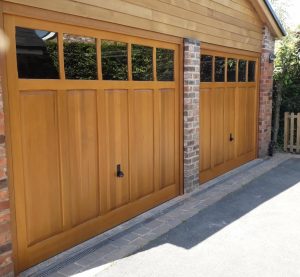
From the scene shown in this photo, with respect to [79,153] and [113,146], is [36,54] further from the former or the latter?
[113,146]

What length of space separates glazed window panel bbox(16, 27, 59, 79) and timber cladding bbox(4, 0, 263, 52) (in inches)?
8.7

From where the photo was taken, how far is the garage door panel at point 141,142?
186 inches

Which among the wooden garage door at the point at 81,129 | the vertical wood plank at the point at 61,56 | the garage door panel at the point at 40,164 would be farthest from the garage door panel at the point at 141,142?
the garage door panel at the point at 40,164

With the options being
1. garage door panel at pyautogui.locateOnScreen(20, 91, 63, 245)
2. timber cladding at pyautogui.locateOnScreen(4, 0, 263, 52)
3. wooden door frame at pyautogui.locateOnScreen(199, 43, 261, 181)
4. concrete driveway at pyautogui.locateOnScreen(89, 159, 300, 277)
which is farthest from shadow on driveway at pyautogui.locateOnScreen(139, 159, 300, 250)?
timber cladding at pyautogui.locateOnScreen(4, 0, 263, 52)

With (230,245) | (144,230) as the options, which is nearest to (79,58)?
(144,230)

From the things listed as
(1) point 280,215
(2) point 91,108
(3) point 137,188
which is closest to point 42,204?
(2) point 91,108

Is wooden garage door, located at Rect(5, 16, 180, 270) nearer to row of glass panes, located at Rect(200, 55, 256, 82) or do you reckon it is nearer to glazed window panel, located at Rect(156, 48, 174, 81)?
glazed window panel, located at Rect(156, 48, 174, 81)

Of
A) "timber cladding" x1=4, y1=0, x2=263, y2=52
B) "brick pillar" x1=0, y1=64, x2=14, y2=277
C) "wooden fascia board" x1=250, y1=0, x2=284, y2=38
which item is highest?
"wooden fascia board" x1=250, y1=0, x2=284, y2=38

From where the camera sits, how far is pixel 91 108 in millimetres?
4039

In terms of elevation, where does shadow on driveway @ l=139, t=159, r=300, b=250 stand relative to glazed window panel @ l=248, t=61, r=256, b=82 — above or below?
below

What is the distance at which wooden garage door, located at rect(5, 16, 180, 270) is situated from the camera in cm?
334

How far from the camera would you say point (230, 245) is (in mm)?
4023

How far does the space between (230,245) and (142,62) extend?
2593 millimetres

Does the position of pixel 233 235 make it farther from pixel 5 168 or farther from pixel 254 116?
pixel 254 116
